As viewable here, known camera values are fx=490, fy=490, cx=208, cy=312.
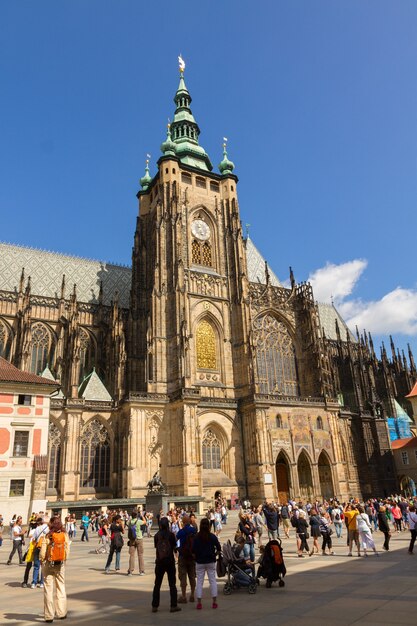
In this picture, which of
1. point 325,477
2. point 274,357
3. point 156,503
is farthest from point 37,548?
point 274,357

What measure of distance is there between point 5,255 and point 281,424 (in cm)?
3163

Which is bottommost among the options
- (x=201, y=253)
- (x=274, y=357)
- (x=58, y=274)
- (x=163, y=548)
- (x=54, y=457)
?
(x=163, y=548)

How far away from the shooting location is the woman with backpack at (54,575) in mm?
7880

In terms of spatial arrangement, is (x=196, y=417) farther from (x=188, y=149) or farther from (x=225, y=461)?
(x=188, y=149)

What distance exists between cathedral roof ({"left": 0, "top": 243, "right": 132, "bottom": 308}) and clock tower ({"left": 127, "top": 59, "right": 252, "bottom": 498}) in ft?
20.7

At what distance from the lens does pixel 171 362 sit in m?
39.9

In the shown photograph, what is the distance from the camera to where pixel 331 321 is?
66625 mm

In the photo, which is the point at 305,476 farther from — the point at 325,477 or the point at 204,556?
the point at 204,556

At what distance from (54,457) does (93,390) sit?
602 cm

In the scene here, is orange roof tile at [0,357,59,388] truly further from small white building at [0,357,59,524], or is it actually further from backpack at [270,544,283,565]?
backpack at [270,544,283,565]

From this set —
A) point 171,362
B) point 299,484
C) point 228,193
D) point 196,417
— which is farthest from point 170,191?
point 299,484

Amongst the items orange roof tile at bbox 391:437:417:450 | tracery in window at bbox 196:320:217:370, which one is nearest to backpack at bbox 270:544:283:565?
tracery in window at bbox 196:320:217:370

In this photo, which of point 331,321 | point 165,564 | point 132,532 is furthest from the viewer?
point 331,321

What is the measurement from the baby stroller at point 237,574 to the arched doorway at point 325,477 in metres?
34.3
